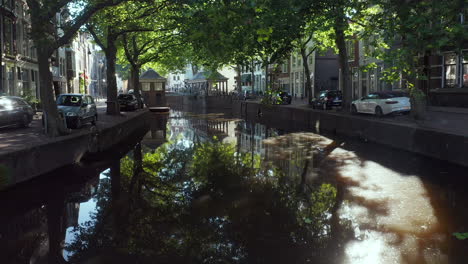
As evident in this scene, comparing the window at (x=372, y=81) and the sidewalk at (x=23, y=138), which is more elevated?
the window at (x=372, y=81)

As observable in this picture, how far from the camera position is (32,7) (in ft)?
45.2

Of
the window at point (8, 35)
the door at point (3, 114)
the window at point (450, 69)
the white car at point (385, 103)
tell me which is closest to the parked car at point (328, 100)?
the white car at point (385, 103)

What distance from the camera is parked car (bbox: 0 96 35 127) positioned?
59.5 ft

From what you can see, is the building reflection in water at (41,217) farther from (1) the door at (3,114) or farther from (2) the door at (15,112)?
(2) the door at (15,112)

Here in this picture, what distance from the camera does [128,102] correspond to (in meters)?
37.0

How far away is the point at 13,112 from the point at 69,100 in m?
2.51

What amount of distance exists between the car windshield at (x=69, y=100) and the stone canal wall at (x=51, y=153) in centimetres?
360

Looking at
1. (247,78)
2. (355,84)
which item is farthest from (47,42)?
(247,78)

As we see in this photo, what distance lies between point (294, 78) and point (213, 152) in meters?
50.1

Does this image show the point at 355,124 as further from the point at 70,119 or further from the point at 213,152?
the point at 70,119

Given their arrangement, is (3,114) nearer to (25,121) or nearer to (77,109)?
(25,121)

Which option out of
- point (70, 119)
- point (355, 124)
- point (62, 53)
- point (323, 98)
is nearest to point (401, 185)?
point (355, 124)

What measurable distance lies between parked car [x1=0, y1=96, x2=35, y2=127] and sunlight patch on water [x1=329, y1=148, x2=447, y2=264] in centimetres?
1392

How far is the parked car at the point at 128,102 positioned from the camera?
36812 mm
